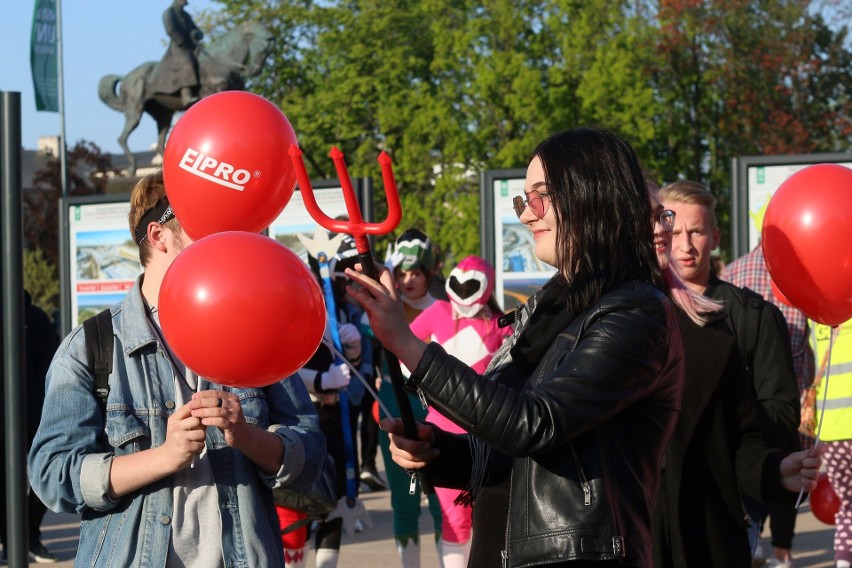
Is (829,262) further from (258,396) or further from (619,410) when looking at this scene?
(258,396)

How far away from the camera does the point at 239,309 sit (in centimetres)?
269

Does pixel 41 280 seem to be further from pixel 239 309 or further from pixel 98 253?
pixel 239 309

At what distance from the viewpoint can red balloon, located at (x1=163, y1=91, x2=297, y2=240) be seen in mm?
3242

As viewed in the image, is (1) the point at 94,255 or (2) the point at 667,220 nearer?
(2) the point at 667,220

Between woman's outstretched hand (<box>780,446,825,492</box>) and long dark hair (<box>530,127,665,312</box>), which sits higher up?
long dark hair (<box>530,127,665,312</box>)

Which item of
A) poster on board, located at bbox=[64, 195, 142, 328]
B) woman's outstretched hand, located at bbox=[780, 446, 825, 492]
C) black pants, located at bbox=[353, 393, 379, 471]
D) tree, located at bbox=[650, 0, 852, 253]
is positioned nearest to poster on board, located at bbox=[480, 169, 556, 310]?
black pants, located at bbox=[353, 393, 379, 471]

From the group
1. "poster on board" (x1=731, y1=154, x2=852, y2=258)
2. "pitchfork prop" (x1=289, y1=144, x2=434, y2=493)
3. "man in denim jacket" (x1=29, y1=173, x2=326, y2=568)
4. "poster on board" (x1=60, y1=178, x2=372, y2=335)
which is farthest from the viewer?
"poster on board" (x1=60, y1=178, x2=372, y2=335)

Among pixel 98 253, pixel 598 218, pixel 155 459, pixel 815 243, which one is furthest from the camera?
pixel 98 253

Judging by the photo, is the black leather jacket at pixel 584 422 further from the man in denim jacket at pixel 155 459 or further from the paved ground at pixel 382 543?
the paved ground at pixel 382 543

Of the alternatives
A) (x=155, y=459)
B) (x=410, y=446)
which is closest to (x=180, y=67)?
(x=155, y=459)

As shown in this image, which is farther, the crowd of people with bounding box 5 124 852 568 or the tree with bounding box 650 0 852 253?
the tree with bounding box 650 0 852 253

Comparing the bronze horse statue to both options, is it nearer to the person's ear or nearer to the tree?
the person's ear

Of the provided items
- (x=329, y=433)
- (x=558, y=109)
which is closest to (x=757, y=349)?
(x=329, y=433)

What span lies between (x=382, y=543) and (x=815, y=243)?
20.0 feet
